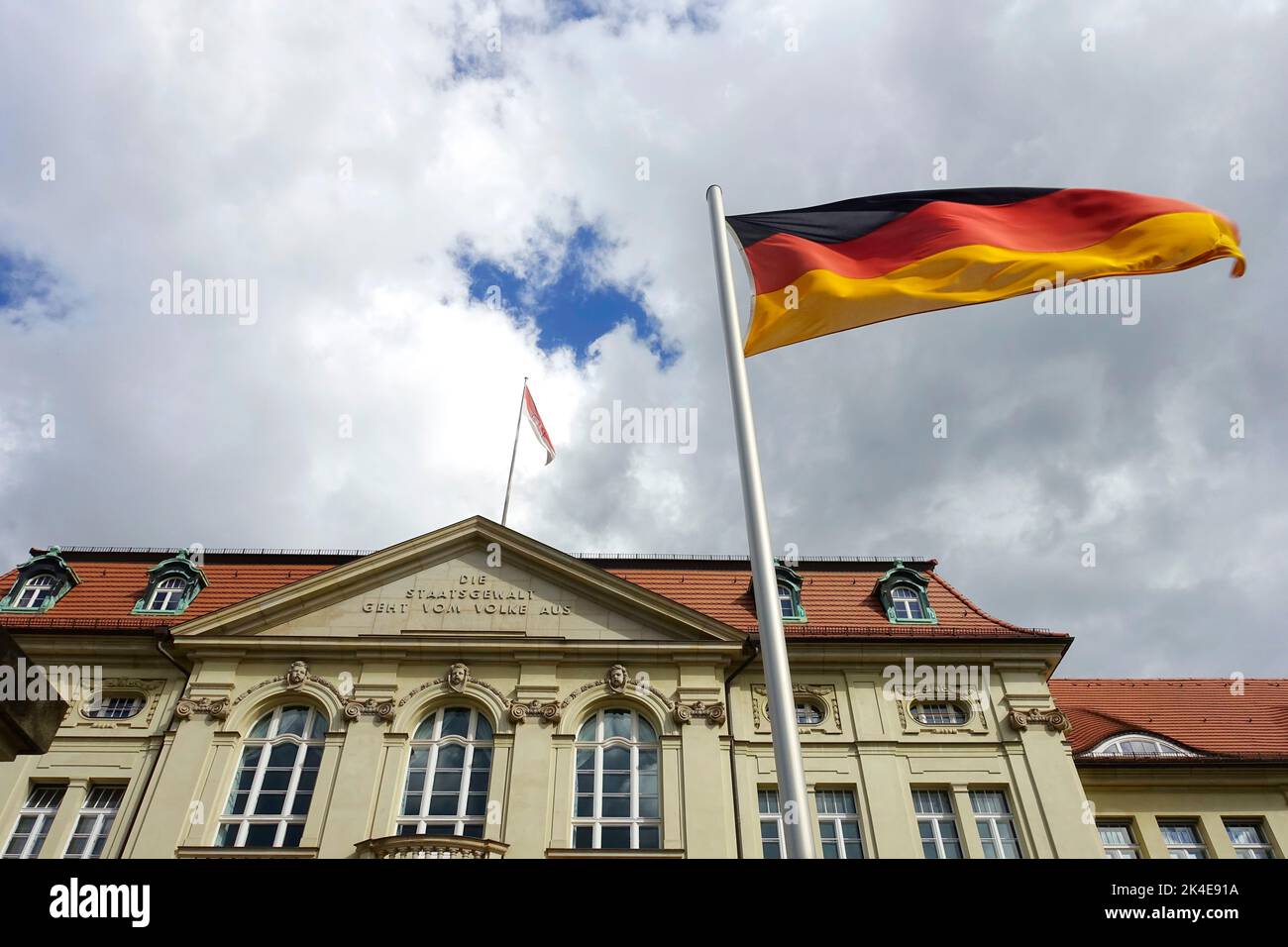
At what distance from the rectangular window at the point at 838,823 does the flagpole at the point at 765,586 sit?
12459 millimetres

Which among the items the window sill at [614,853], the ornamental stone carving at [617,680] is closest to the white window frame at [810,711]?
the ornamental stone carving at [617,680]

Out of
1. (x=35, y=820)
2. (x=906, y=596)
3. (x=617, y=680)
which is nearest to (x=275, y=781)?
(x=35, y=820)

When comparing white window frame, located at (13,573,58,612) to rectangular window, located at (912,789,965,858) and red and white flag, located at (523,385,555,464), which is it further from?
rectangular window, located at (912,789,965,858)

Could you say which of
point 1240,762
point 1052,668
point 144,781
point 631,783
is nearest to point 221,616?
point 144,781

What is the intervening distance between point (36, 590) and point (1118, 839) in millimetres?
32258

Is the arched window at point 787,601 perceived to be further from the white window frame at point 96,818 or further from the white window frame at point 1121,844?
the white window frame at point 96,818

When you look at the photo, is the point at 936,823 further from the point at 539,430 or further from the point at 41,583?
the point at 41,583

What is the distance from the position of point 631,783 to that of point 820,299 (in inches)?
557

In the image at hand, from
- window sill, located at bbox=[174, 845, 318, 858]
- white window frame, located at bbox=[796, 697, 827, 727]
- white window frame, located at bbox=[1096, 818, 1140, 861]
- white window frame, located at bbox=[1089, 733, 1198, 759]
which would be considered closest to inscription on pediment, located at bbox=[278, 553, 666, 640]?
white window frame, located at bbox=[796, 697, 827, 727]

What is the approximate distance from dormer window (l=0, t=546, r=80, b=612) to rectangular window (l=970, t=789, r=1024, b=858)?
2715 cm

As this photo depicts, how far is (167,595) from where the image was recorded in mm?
27734

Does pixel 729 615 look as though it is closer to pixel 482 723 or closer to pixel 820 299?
pixel 482 723
